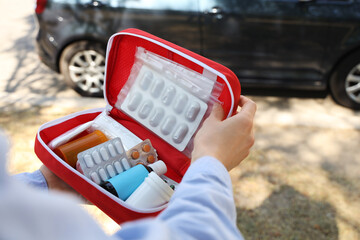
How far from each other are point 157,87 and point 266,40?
7.36 feet

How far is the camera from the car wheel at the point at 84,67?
145 inches

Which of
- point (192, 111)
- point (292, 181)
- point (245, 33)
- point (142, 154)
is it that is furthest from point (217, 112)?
point (245, 33)

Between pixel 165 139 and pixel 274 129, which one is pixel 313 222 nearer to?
pixel 274 129

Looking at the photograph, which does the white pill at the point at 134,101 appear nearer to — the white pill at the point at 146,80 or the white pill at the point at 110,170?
the white pill at the point at 146,80

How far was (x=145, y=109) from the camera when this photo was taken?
1512 mm

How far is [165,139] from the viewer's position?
4.84 feet

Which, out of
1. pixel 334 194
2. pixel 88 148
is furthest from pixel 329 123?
pixel 88 148

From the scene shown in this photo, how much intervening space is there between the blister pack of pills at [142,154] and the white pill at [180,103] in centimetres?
17

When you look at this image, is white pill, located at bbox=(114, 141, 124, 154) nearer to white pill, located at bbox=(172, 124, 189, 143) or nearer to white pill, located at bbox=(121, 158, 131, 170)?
white pill, located at bbox=(121, 158, 131, 170)

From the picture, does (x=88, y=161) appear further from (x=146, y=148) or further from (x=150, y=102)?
(x=150, y=102)

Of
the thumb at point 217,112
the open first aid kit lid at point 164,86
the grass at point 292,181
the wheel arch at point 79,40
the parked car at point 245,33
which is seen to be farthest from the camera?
the wheel arch at point 79,40

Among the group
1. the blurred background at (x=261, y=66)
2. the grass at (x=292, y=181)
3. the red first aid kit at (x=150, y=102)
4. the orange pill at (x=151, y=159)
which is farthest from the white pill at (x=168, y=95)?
the blurred background at (x=261, y=66)

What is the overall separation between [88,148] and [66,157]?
0.31ft

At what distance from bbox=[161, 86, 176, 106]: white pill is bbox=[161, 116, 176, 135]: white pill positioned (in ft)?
0.19
